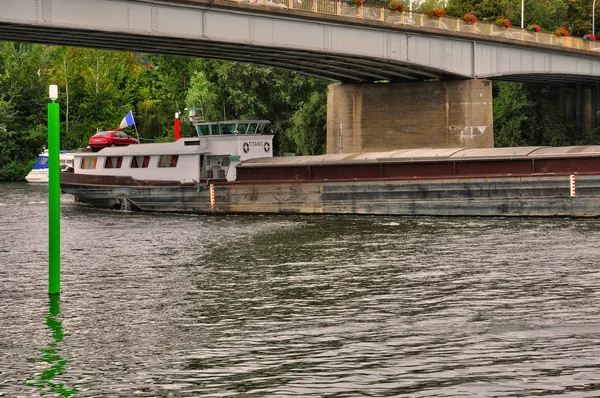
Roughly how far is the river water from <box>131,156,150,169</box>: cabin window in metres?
17.2

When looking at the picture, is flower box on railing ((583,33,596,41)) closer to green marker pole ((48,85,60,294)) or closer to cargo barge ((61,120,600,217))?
cargo barge ((61,120,600,217))

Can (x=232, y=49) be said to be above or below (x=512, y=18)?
below

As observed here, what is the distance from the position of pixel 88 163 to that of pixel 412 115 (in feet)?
64.4

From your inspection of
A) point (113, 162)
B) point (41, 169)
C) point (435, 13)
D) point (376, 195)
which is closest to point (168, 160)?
point (113, 162)

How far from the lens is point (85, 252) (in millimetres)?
35562

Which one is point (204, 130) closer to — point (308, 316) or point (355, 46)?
point (355, 46)

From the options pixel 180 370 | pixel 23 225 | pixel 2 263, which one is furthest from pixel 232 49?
pixel 180 370

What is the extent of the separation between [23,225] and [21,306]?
2352cm

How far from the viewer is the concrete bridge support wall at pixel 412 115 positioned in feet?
208

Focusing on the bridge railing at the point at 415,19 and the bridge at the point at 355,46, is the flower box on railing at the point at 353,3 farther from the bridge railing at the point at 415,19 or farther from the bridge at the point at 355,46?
the bridge at the point at 355,46

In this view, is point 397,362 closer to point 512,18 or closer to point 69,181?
point 69,181

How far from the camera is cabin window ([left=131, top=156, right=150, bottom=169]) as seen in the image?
57000 mm

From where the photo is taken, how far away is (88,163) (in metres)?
60.1

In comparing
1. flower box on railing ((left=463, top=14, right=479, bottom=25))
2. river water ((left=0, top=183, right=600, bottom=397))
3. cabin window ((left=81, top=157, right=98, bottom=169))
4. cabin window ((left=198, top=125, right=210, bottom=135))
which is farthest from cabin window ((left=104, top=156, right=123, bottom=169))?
flower box on railing ((left=463, top=14, right=479, bottom=25))
